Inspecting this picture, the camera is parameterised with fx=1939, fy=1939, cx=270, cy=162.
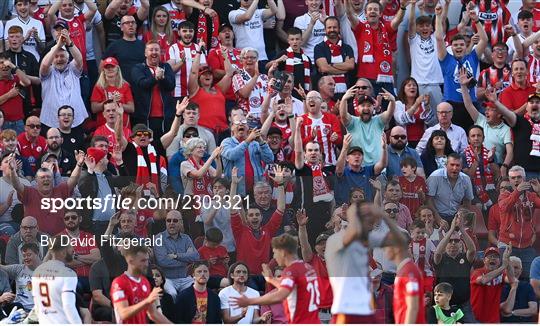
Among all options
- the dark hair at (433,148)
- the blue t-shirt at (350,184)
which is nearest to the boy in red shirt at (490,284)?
the blue t-shirt at (350,184)

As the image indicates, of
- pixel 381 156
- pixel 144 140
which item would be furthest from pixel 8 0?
pixel 381 156

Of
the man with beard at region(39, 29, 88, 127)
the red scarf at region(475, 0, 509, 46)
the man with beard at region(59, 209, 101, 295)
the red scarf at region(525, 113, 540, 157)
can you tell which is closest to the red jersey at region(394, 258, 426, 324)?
the man with beard at region(59, 209, 101, 295)

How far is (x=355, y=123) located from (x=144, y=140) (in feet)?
8.68

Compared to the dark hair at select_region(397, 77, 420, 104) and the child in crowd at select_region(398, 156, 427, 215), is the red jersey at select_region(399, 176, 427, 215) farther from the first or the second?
the dark hair at select_region(397, 77, 420, 104)

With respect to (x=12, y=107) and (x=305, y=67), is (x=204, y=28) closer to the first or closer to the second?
(x=305, y=67)

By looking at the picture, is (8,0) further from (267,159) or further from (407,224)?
(407,224)

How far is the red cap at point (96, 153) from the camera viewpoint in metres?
21.5

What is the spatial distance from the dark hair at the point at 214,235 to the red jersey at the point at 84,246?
4.05ft

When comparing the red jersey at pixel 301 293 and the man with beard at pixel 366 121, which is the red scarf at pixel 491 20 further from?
the red jersey at pixel 301 293

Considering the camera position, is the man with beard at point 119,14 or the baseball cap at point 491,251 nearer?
the baseball cap at point 491,251

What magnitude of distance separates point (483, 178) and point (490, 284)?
6.57 feet

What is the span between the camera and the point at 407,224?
21.2m

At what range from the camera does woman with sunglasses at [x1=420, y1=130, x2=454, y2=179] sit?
75.9 feet

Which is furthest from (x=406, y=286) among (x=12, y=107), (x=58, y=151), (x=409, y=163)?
(x=12, y=107)
